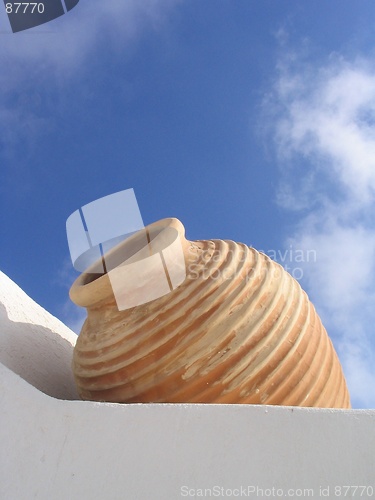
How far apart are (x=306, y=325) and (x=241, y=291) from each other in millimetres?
306

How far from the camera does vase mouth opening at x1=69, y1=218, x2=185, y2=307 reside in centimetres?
211

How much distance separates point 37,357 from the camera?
7.78 ft

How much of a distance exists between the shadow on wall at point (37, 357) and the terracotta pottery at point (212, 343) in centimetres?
19

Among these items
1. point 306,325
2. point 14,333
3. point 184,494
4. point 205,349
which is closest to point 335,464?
point 184,494

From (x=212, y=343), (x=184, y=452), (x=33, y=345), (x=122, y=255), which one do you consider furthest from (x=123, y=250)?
(x=184, y=452)

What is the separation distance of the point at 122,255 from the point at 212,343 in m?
0.72

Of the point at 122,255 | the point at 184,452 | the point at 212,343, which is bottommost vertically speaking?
the point at 184,452

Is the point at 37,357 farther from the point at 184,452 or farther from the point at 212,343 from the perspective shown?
the point at 184,452

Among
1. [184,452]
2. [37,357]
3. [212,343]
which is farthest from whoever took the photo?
[37,357]

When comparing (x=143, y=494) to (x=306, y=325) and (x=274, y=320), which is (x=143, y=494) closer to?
(x=274, y=320)

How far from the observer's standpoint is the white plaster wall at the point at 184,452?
4.58 feet

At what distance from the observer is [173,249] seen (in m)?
2.16

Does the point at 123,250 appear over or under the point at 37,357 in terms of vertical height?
over

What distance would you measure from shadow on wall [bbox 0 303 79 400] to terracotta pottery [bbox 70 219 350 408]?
0.19 meters
